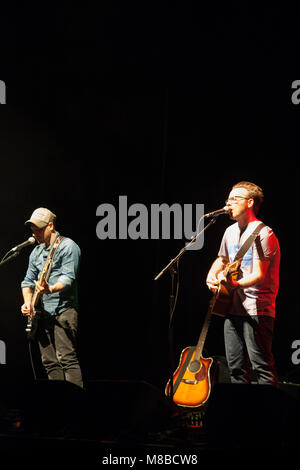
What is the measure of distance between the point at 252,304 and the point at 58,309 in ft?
5.68

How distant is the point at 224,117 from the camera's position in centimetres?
502

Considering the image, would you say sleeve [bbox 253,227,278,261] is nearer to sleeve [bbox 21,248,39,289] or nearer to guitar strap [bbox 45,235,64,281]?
guitar strap [bbox 45,235,64,281]

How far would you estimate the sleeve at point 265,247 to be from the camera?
155 inches

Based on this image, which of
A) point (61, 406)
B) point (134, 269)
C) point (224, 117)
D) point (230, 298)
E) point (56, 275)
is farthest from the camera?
point (134, 269)

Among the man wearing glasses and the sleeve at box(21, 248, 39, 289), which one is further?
the sleeve at box(21, 248, 39, 289)

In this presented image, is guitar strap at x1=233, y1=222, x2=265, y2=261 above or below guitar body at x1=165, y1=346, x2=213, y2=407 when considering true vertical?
above

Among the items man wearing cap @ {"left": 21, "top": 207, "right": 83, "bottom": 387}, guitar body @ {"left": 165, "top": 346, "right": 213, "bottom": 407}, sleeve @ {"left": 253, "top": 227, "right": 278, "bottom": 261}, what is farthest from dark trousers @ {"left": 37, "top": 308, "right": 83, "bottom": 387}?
sleeve @ {"left": 253, "top": 227, "right": 278, "bottom": 261}

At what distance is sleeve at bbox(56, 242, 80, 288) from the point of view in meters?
4.50

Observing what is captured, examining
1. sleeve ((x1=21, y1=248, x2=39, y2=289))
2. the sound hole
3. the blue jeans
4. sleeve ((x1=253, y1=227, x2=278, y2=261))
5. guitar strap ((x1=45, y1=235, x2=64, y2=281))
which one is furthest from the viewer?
sleeve ((x1=21, y1=248, x2=39, y2=289))

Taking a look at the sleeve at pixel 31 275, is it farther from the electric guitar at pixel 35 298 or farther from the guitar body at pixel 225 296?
the guitar body at pixel 225 296

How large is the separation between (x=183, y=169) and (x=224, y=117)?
0.64m

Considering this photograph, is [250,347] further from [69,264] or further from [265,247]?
[69,264]

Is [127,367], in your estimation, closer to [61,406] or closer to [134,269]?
[134,269]

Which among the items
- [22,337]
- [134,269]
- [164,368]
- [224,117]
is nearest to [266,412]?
[164,368]
